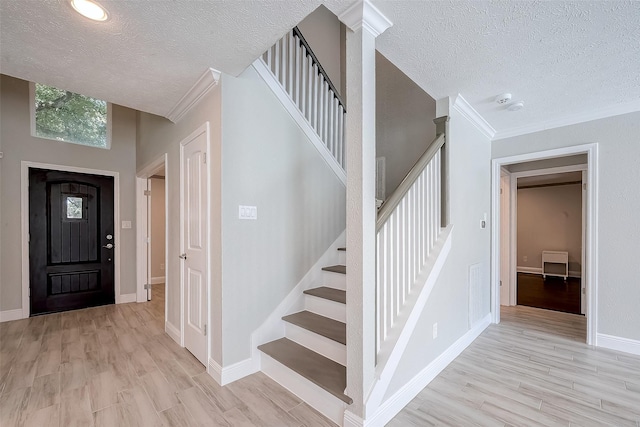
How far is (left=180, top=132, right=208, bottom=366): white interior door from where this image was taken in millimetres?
2398

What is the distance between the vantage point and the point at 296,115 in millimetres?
2615

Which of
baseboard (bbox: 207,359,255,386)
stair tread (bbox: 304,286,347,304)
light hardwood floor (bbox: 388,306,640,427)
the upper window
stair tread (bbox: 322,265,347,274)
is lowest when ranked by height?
light hardwood floor (bbox: 388,306,640,427)

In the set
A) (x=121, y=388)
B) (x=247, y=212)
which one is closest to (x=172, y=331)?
(x=121, y=388)

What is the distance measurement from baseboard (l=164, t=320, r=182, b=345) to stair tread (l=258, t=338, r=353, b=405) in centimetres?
114

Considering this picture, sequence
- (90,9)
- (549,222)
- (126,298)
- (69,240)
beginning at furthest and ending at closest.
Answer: (549,222), (126,298), (69,240), (90,9)

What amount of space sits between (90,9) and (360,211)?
180 centimetres

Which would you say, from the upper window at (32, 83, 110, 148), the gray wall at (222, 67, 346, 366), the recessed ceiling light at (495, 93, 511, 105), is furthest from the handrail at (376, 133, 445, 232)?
the upper window at (32, 83, 110, 148)

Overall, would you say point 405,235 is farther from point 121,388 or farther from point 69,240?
point 69,240

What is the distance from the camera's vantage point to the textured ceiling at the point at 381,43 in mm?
1491

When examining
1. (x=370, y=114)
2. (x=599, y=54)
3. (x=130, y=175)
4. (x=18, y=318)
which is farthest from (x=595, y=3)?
(x=18, y=318)

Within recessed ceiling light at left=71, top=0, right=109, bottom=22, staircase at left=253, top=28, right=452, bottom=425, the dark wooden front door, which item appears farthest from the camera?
the dark wooden front door

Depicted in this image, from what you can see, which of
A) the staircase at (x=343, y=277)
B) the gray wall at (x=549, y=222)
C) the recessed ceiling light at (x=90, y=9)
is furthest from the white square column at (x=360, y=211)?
the gray wall at (x=549, y=222)

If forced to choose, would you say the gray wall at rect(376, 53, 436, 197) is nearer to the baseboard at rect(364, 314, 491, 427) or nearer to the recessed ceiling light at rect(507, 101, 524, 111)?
the recessed ceiling light at rect(507, 101, 524, 111)

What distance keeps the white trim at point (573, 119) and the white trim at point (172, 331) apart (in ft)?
14.2
